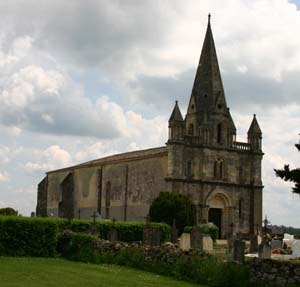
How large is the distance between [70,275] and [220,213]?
4009 centimetres

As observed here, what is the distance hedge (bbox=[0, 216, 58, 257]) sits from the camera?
26.5 metres

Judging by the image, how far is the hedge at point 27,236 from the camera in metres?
26.5

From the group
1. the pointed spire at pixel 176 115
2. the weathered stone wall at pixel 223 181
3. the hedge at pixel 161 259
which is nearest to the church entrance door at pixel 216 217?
the weathered stone wall at pixel 223 181

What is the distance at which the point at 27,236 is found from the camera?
88.3ft

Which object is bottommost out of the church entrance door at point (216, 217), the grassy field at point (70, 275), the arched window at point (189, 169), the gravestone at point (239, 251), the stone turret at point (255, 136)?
the grassy field at point (70, 275)

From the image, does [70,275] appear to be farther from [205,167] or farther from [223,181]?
[223,181]

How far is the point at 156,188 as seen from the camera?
188 feet

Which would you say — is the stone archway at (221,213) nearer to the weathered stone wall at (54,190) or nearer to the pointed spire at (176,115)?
the pointed spire at (176,115)

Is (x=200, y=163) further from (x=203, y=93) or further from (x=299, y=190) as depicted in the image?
(x=299, y=190)

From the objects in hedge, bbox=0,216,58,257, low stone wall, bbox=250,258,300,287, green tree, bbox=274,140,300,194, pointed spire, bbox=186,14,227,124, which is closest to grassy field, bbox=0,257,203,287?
low stone wall, bbox=250,258,300,287

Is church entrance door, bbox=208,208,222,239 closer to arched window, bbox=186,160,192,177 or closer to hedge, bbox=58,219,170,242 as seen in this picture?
arched window, bbox=186,160,192,177

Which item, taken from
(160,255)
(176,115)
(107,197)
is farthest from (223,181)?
(160,255)

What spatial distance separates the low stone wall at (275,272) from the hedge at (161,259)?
0.36 meters

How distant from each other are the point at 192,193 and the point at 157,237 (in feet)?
92.5
